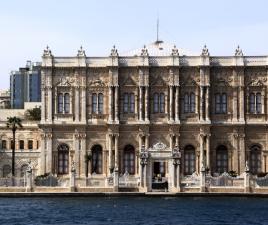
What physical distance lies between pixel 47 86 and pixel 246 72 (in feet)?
54.8

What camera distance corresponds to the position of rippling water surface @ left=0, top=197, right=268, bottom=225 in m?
54.2

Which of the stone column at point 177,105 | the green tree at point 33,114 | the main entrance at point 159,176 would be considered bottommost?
the main entrance at point 159,176

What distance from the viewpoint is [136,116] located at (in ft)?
279

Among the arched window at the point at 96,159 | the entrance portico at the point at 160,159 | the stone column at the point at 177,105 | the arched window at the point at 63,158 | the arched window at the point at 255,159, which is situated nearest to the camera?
the entrance portico at the point at 160,159

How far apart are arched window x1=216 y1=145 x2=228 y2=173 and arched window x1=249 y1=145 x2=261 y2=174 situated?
6.81ft

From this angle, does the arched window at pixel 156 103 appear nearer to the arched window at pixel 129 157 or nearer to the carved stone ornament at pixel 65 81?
the arched window at pixel 129 157

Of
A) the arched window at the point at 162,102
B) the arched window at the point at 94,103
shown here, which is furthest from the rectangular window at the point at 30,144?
the arched window at the point at 162,102

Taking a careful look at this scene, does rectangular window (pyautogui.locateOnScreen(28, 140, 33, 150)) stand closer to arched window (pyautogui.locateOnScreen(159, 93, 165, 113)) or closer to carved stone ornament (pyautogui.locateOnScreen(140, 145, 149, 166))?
arched window (pyautogui.locateOnScreen(159, 93, 165, 113))

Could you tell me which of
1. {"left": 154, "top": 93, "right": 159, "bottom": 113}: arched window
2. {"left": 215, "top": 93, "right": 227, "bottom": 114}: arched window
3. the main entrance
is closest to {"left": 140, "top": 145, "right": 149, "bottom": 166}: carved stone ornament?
the main entrance

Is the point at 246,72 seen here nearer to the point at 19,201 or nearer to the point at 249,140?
the point at 249,140

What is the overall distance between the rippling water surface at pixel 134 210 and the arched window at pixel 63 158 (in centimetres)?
1563

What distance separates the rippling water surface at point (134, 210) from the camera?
178ft

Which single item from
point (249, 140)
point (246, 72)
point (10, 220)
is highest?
point (246, 72)

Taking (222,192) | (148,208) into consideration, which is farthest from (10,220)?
(222,192)
